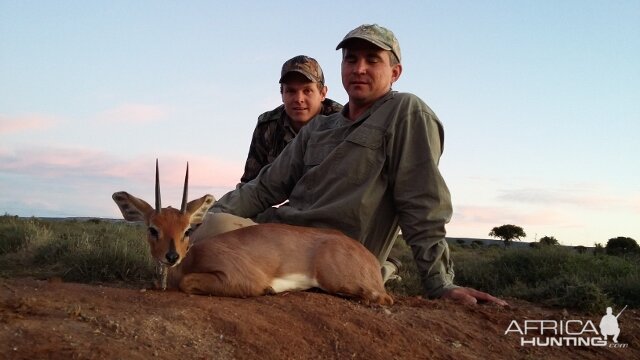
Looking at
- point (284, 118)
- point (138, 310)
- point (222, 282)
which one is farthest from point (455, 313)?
point (284, 118)

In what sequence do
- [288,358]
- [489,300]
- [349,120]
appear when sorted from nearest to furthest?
[288,358]
[489,300]
[349,120]

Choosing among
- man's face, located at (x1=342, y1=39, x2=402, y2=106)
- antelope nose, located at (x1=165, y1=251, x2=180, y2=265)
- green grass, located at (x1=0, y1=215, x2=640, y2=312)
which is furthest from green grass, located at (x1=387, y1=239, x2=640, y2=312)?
antelope nose, located at (x1=165, y1=251, x2=180, y2=265)

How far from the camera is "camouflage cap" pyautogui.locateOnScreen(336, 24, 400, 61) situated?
6.58m

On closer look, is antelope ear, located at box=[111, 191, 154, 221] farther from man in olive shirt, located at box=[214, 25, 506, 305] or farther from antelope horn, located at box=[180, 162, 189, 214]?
man in olive shirt, located at box=[214, 25, 506, 305]

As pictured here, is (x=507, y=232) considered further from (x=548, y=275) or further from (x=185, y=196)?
(x=185, y=196)

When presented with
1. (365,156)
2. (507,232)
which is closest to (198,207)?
(365,156)

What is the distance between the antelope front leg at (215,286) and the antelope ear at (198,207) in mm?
490

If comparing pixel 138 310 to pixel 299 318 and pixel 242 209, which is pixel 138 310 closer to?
pixel 299 318

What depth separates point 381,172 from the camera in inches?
264

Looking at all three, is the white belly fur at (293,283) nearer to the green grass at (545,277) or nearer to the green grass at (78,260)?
the green grass at (545,277)

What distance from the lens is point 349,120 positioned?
7012 mm

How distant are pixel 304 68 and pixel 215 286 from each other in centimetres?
461

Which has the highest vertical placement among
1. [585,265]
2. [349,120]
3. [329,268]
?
[349,120]

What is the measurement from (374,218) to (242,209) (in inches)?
65.8
